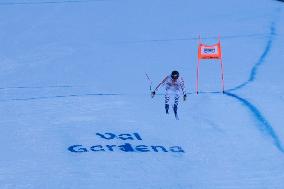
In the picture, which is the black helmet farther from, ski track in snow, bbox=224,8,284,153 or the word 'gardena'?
ski track in snow, bbox=224,8,284,153

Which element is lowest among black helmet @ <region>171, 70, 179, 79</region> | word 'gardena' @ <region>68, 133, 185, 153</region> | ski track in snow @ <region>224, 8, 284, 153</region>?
word 'gardena' @ <region>68, 133, 185, 153</region>

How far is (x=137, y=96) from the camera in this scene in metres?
12.9

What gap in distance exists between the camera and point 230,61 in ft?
49.9

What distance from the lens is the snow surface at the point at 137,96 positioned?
31.7 ft

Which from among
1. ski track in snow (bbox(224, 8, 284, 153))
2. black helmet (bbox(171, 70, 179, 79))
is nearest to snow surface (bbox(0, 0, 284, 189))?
ski track in snow (bbox(224, 8, 284, 153))

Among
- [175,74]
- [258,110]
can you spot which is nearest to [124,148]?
[175,74]

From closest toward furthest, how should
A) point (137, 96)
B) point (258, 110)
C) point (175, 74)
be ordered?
point (175, 74) → point (258, 110) → point (137, 96)

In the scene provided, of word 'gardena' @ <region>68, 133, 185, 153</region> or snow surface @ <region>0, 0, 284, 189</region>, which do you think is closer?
snow surface @ <region>0, 0, 284, 189</region>

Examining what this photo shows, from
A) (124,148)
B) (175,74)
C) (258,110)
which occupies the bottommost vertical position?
(124,148)

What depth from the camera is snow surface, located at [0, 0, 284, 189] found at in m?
9.65

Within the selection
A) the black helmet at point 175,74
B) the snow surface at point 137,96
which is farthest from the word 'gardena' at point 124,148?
the black helmet at point 175,74

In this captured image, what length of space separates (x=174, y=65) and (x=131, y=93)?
223 cm

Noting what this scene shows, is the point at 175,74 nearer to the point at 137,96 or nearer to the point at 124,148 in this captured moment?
the point at 124,148

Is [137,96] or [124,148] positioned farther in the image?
[137,96]
